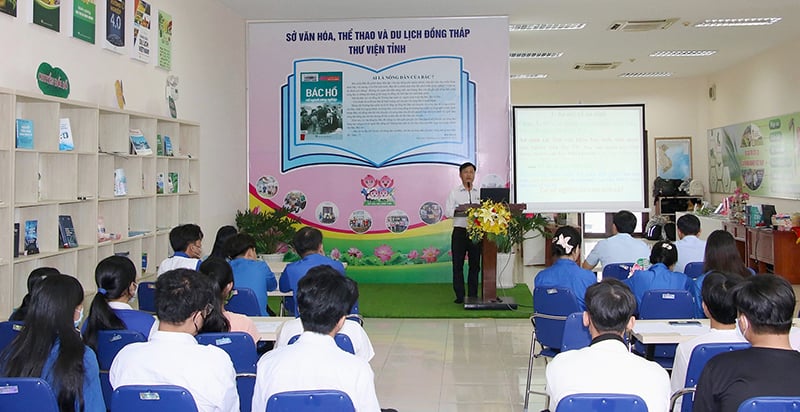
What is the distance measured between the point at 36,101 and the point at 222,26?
4.24 m

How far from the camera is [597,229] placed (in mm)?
17922

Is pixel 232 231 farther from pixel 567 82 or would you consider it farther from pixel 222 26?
pixel 567 82

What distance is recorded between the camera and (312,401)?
7.37ft

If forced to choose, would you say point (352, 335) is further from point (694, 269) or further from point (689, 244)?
point (689, 244)

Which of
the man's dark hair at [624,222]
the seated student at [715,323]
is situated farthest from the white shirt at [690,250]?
the seated student at [715,323]

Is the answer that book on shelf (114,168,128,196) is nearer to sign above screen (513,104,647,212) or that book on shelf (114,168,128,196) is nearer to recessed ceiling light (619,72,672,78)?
sign above screen (513,104,647,212)

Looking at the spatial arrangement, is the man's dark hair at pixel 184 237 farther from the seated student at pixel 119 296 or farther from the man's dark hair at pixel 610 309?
the man's dark hair at pixel 610 309

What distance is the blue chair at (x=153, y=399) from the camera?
234 cm

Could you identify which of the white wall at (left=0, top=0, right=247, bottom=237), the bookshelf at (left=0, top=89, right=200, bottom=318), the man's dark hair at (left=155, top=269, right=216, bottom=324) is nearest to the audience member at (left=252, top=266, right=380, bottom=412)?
the man's dark hair at (left=155, top=269, right=216, bottom=324)

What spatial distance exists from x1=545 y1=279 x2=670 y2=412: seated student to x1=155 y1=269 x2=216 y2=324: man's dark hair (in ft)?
4.21

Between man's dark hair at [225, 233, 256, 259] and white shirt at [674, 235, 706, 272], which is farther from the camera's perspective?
white shirt at [674, 235, 706, 272]

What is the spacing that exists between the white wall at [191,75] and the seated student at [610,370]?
4160 millimetres

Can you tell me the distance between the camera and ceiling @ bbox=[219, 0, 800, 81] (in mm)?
8953

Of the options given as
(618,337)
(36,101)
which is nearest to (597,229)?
(36,101)
